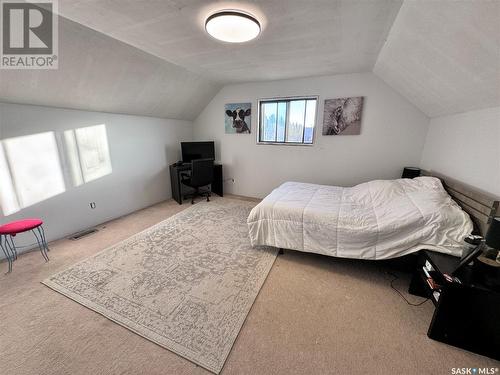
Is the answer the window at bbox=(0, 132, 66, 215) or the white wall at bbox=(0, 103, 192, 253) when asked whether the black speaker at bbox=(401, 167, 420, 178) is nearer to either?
the white wall at bbox=(0, 103, 192, 253)

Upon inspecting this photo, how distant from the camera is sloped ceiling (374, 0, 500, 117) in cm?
122

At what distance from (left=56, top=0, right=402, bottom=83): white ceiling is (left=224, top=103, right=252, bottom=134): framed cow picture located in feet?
3.79

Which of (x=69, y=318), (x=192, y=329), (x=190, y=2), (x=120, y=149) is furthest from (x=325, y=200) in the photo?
(x=120, y=149)

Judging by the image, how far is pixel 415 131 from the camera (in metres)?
3.15

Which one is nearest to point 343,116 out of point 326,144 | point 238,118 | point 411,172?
point 326,144

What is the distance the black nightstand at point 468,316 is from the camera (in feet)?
4.12

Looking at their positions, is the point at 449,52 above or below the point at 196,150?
above

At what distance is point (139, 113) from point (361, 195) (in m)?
3.92

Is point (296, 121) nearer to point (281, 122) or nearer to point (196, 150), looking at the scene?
point (281, 122)

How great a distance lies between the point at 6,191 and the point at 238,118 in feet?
11.7

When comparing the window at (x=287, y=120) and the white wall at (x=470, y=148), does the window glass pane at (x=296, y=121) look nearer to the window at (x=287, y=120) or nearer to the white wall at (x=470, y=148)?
the window at (x=287, y=120)

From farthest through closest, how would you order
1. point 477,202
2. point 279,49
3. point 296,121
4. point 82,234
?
1. point 296,121
2. point 82,234
3. point 279,49
4. point 477,202

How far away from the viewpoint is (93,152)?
305 cm

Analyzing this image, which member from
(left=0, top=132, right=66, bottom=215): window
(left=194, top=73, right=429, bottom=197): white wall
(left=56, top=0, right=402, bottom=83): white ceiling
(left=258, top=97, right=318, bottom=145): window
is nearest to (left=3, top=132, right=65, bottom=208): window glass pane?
(left=0, top=132, right=66, bottom=215): window
